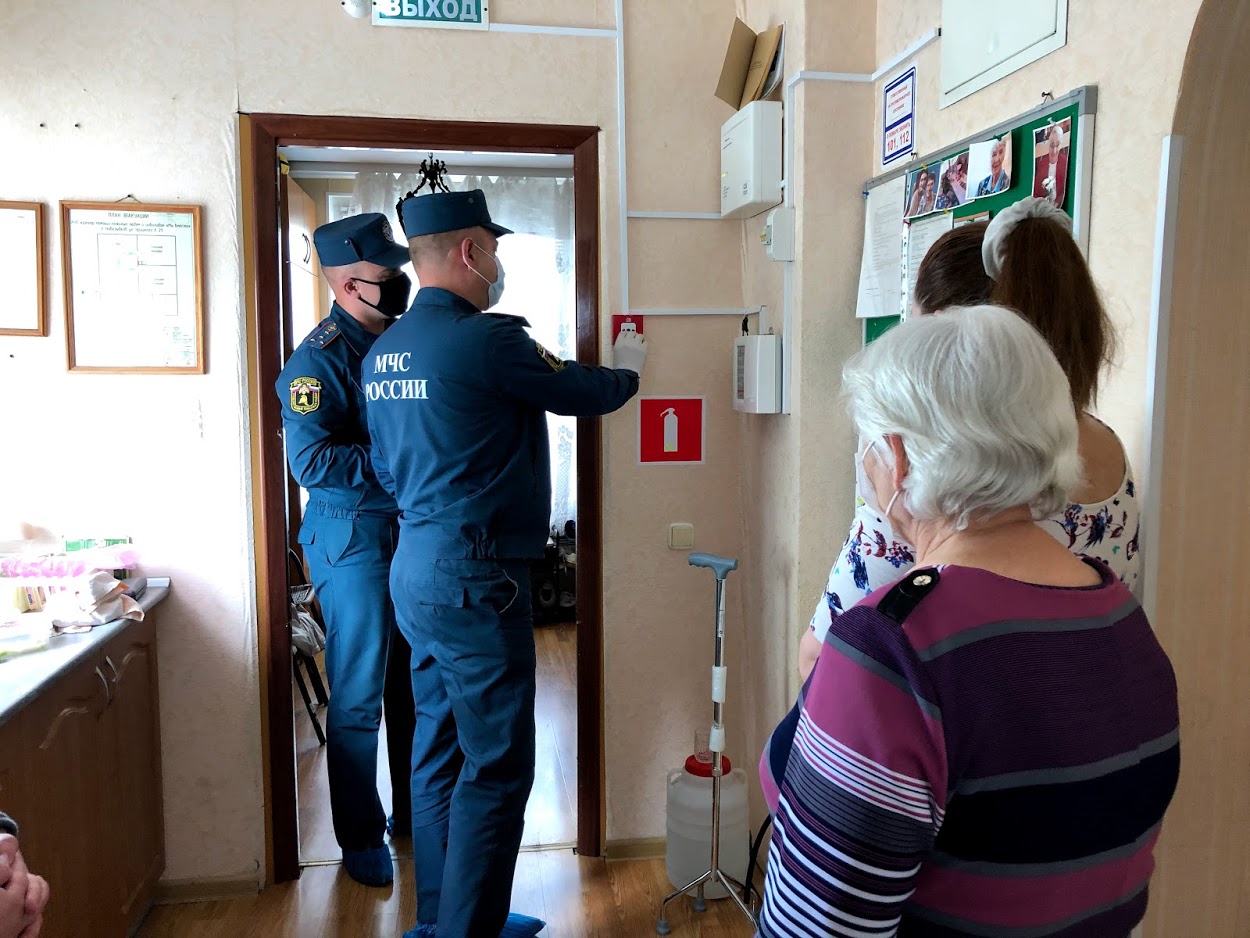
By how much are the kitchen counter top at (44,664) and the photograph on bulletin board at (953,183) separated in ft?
5.96

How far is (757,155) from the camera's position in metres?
2.19

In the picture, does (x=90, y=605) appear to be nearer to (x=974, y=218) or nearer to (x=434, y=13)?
(x=434, y=13)

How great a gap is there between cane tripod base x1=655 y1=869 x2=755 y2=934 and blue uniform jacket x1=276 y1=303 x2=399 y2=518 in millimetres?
1186

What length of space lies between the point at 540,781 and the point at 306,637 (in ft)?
2.87

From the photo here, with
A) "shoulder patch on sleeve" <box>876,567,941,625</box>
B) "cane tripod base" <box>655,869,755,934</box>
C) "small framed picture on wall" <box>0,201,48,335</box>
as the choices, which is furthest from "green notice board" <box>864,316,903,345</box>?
"small framed picture on wall" <box>0,201,48,335</box>

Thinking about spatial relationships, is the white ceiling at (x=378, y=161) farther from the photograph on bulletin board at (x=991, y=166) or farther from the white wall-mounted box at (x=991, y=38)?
the photograph on bulletin board at (x=991, y=166)

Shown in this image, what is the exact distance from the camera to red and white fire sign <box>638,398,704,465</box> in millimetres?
2510

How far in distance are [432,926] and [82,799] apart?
2.70 feet

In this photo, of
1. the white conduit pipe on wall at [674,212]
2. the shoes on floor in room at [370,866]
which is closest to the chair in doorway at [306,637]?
the shoes on floor in room at [370,866]

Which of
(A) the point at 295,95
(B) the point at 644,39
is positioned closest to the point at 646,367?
(B) the point at 644,39

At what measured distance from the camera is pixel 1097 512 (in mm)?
1204

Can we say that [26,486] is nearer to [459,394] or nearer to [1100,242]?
[459,394]

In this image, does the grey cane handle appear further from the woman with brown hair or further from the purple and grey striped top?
the purple and grey striped top

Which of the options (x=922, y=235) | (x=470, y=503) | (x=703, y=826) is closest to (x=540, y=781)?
(x=703, y=826)
